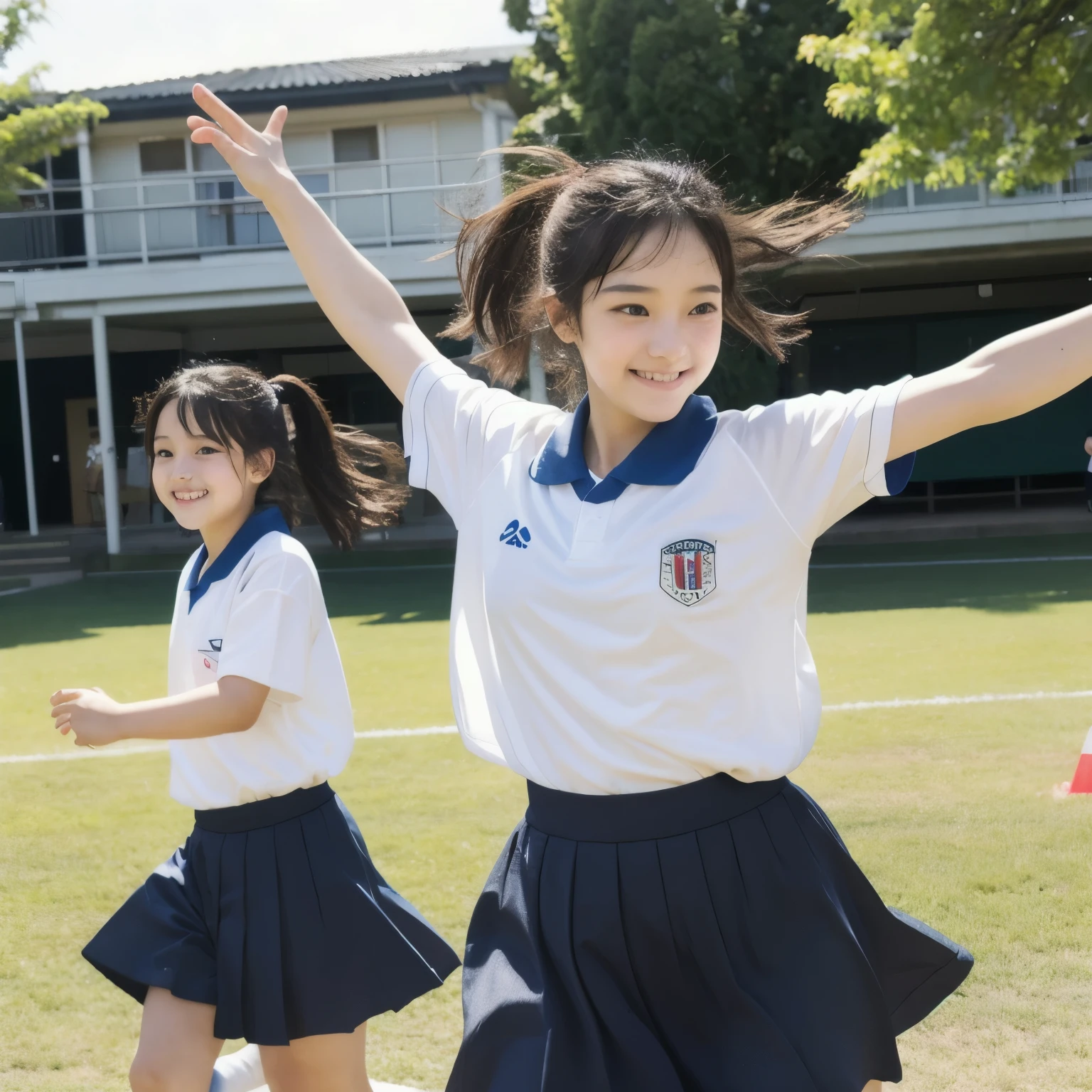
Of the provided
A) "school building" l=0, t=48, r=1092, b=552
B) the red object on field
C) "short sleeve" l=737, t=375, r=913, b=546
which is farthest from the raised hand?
"school building" l=0, t=48, r=1092, b=552

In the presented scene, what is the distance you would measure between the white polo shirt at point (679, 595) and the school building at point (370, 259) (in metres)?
13.5

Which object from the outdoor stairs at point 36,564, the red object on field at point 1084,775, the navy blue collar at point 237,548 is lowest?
the outdoor stairs at point 36,564

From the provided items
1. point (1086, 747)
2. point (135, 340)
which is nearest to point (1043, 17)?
point (1086, 747)

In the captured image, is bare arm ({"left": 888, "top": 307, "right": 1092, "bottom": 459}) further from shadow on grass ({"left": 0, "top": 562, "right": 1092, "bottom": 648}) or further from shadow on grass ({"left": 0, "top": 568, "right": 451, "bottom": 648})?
shadow on grass ({"left": 0, "top": 568, "right": 451, "bottom": 648})

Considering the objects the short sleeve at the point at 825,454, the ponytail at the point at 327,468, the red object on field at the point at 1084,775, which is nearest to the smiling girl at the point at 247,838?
the ponytail at the point at 327,468

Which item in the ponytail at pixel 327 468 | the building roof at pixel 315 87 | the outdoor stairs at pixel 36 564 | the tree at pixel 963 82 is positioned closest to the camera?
the ponytail at pixel 327 468

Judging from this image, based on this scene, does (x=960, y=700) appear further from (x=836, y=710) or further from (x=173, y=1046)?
(x=173, y=1046)

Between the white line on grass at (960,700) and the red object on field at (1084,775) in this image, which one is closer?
the red object on field at (1084,775)

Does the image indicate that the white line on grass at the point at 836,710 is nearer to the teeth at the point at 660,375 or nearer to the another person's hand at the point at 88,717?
the another person's hand at the point at 88,717

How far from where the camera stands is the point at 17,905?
166 inches

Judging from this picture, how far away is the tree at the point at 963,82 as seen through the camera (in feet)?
33.2

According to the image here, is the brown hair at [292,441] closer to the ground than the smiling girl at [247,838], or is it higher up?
higher up

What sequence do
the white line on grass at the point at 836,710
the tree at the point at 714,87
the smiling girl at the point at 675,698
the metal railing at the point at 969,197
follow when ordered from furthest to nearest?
the metal railing at the point at 969,197 → the tree at the point at 714,87 → the white line on grass at the point at 836,710 → the smiling girl at the point at 675,698

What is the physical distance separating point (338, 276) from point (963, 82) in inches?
379
